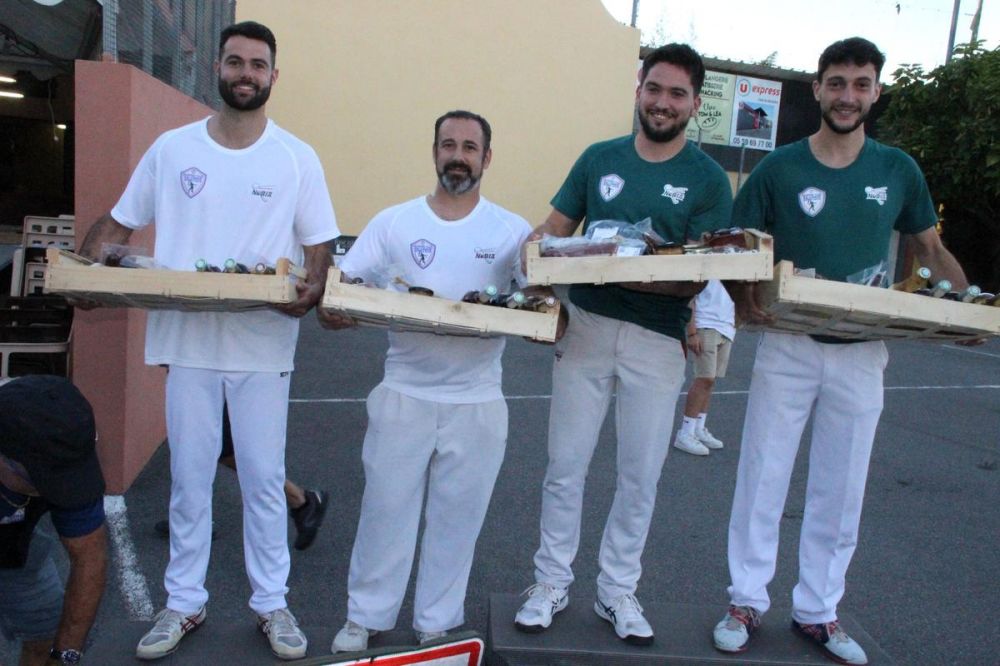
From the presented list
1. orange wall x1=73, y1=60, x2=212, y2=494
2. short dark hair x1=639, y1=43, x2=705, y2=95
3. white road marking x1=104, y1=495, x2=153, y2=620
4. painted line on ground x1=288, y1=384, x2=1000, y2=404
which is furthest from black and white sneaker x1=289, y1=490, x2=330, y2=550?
painted line on ground x1=288, y1=384, x2=1000, y2=404

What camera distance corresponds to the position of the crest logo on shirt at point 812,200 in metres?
3.21

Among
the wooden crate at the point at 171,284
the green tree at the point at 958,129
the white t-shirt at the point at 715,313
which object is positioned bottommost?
the white t-shirt at the point at 715,313

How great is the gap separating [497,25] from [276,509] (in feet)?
54.7

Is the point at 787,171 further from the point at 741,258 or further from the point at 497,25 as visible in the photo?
the point at 497,25

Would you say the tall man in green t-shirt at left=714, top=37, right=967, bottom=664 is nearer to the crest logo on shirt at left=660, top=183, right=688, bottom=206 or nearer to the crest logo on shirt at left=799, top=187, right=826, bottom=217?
the crest logo on shirt at left=799, top=187, right=826, bottom=217

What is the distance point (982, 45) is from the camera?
18.0 meters

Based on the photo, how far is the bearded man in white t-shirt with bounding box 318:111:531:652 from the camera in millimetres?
3113

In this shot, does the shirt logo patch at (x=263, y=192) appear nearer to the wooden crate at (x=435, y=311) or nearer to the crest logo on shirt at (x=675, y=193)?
the wooden crate at (x=435, y=311)

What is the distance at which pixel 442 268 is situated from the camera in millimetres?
3096

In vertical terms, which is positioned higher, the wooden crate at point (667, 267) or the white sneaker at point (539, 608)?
the wooden crate at point (667, 267)

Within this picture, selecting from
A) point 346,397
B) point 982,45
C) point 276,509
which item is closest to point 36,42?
point 346,397

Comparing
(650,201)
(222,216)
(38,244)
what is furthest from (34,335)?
(650,201)

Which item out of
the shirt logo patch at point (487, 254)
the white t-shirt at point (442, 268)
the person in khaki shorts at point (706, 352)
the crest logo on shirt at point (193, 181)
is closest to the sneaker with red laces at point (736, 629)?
the white t-shirt at point (442, 268)

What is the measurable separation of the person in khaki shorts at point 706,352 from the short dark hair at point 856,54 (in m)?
3.27
